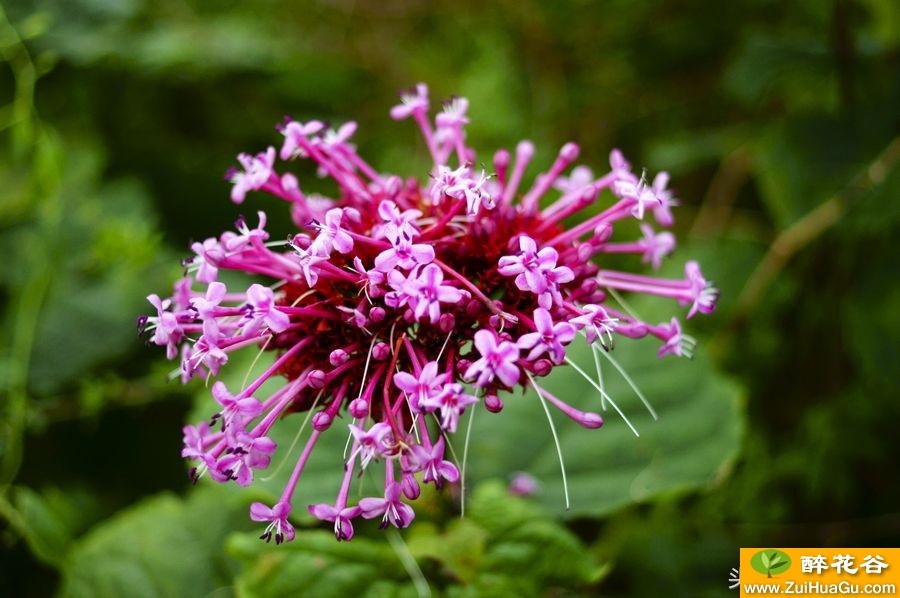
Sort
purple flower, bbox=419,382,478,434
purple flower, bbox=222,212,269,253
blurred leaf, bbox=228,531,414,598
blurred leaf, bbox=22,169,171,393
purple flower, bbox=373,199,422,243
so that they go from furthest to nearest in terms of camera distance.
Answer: blurred leaf, bbox=22,169,171,393, blurred leaf, bbox=228,531,414,598, purple flower, bbox=222,212,269,253, purple flower, bbox=373,199,422,243, purple flower, bbox=419,382,478,434

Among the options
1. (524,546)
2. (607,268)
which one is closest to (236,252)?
(524,546)

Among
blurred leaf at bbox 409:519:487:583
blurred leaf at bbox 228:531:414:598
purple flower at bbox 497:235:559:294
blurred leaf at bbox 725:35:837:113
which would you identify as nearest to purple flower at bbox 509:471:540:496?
blurred leaf at bbox 409:519:487:583

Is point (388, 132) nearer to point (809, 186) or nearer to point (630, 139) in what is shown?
point (630, 139)

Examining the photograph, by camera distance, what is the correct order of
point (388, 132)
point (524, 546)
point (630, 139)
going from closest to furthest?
point (524, 546)
point (630, 139)
point (388, 132)

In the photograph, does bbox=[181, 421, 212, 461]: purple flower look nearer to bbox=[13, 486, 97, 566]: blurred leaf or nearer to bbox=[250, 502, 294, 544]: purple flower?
bbox=[250, 502, 294, 544]: purple flower

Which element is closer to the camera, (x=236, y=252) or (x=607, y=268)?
(x=236, y=252)

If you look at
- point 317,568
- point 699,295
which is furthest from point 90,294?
point 699,295

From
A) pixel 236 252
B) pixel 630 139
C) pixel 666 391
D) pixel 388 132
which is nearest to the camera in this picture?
pixel 236 252
